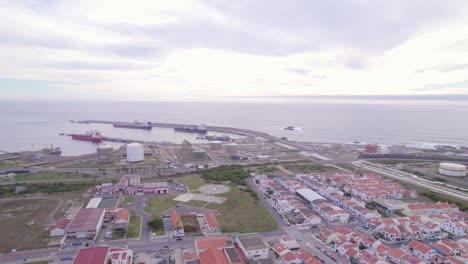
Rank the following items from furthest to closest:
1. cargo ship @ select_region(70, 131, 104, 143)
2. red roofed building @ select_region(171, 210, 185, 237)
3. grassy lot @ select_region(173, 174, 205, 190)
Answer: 1. cargo ship @ select_region(70, 131, 104, 143)
2. grassy lot @ select_region(173, 174, 205, 190)
3. red roofed building @ select_region(171, 210, 185, 237)

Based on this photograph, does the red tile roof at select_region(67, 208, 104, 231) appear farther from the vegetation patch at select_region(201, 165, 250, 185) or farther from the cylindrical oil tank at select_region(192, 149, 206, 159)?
the cylindrical oil tank at select_region(192, 149, 206, 159)

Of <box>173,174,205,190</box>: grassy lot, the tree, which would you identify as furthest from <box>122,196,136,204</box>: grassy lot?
the tree

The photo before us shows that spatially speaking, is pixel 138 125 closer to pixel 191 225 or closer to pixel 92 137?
pixel 92 137

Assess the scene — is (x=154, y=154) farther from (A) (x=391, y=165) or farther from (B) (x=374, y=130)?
(B) (x=374, y=130)

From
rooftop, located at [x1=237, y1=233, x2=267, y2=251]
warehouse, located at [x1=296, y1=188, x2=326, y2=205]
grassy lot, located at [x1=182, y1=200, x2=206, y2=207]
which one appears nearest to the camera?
rooftop, located at [x1=237, y1=233, x2=267, y2=251]

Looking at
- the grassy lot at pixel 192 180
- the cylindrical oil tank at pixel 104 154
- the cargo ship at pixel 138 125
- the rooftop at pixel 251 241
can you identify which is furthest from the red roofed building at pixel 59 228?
the cargo ship at pixel 138 125

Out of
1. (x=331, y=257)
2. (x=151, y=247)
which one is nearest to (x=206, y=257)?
(x=151, y=247)

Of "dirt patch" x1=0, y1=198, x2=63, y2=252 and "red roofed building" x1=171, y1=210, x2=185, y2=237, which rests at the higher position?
"red roofed building" x1=171, y1=210, x2=185, y2=237
